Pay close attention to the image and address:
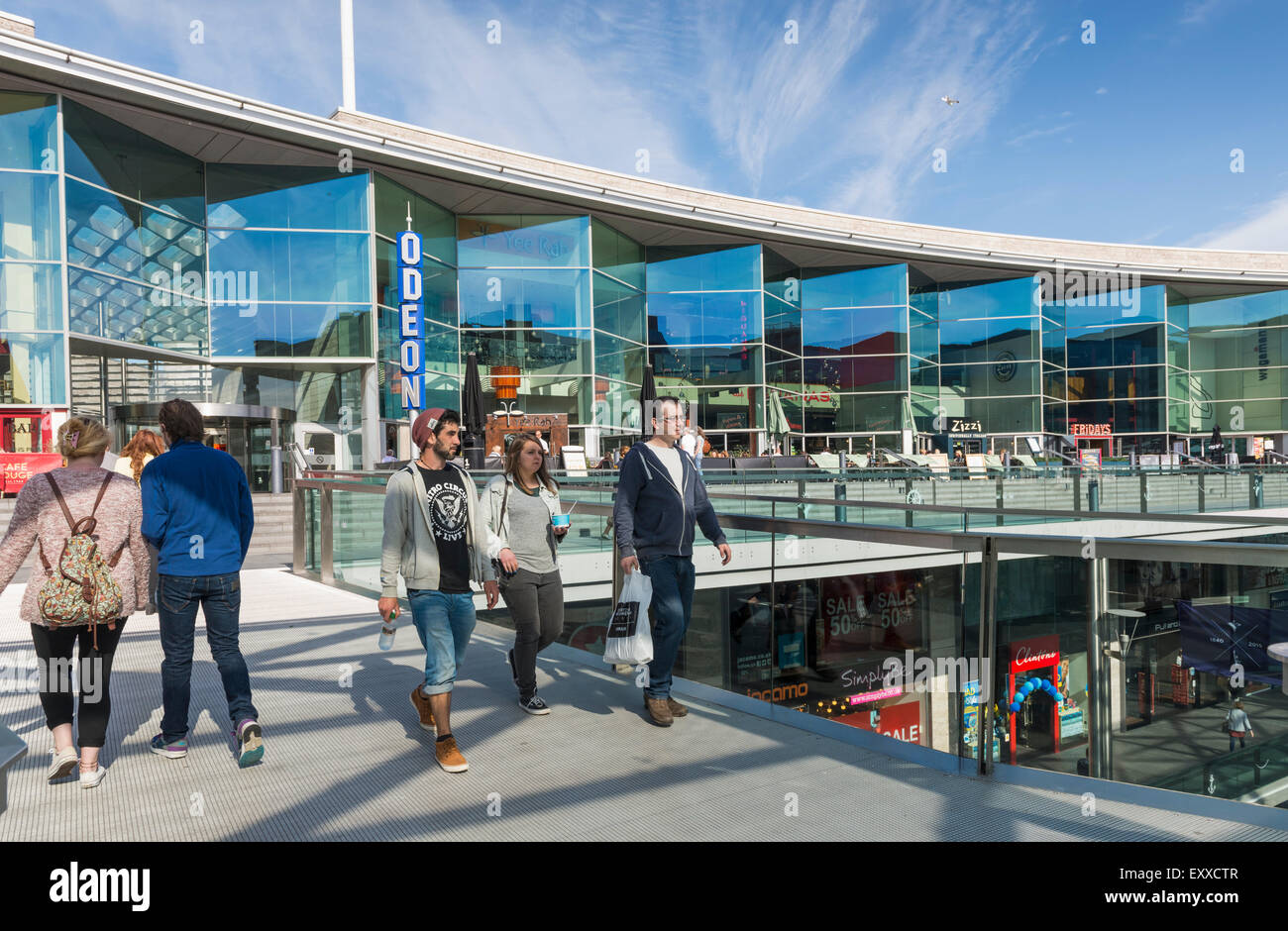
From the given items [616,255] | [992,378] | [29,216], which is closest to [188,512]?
[29,216]

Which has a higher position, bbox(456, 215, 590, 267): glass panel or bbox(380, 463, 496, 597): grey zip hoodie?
bbox(456, 215, 590, 267): glass panel

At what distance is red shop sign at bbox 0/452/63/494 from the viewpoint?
18.2 m

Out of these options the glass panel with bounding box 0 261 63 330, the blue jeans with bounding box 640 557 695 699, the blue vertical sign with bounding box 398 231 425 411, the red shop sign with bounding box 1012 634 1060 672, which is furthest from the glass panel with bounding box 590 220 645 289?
the blue jeans with bounding box 640 557 695 699

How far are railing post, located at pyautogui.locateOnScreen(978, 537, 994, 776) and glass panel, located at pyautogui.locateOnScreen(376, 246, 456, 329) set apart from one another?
25.3 m

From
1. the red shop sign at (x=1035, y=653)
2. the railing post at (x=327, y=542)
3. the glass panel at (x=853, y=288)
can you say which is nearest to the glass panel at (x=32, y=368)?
the railing post at (x=327, y=542)

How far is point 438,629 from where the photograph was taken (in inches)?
169

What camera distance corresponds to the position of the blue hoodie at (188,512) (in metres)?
3.99

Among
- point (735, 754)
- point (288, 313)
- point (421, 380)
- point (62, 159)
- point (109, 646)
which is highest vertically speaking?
point (62, 159)

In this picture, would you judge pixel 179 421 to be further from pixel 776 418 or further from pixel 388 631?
pixel 776 418

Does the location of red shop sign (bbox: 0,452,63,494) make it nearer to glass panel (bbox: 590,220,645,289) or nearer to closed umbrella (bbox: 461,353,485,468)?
closed umbrella (bbox: 461,353,485,468)

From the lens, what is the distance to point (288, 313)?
84.7 feet

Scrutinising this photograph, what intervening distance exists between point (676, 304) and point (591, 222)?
5.23 m

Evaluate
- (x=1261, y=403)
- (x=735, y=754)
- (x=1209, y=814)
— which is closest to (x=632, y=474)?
(x=735, y=754)
